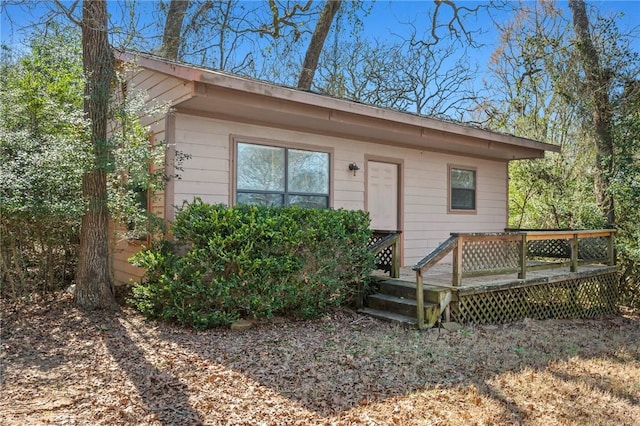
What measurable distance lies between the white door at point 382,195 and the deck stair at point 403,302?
78.4 inches

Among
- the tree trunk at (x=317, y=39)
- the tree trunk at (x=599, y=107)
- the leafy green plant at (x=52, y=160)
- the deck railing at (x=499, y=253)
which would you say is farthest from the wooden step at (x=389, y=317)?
the tree trunk at (x=317, y=39)

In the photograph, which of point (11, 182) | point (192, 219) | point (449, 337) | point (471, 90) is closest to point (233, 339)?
point (192, 219)

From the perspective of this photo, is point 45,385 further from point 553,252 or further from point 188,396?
point 553,252

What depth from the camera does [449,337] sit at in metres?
5.47

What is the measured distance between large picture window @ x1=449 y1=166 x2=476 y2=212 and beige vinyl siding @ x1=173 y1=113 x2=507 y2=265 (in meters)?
0.15

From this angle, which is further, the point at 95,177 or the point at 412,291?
the point at 412,291

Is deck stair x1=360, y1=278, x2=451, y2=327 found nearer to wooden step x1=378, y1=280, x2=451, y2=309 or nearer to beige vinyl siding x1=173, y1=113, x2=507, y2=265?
wooden step x1=378, y1=280, x2=451, y2=309

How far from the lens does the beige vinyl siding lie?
640 cm

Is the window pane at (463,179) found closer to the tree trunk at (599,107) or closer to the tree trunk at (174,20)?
the tree trunk at (599,107)

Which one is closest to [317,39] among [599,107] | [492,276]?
[599,107]

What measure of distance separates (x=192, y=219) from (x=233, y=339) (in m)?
1.44

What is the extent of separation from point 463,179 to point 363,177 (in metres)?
2.93

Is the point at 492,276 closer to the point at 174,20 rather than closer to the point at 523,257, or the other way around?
the point at 523,257

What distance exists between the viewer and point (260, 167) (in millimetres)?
7008
